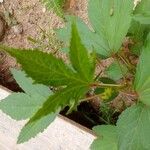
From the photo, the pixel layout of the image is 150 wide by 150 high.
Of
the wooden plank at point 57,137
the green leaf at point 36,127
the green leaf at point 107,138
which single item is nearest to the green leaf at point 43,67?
the green leaf at point 36,127

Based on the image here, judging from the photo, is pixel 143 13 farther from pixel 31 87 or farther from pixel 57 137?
pixel 57 137

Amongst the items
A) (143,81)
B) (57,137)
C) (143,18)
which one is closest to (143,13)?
(143,18)

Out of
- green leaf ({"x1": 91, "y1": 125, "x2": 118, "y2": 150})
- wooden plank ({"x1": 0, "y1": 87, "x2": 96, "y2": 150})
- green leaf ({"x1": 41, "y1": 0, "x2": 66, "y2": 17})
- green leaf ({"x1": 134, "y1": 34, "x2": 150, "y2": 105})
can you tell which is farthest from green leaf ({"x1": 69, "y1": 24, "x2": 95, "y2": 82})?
green leaf ({"x1": 41, "y1": 0, "x2": 66, "y2": 17})

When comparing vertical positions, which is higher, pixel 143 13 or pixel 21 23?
pixel 143 13

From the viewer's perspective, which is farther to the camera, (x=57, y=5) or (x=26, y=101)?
(x=57, y=5)

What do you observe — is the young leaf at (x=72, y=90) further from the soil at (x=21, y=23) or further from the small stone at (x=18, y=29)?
the small stone at (x=18, y=29)

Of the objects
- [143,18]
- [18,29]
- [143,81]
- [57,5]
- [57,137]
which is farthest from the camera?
[18,29]

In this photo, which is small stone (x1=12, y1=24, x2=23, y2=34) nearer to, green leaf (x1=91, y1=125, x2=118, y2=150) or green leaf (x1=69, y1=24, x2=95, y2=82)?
green leaf (x1=91, y1=125, x2=118, y2=150)
